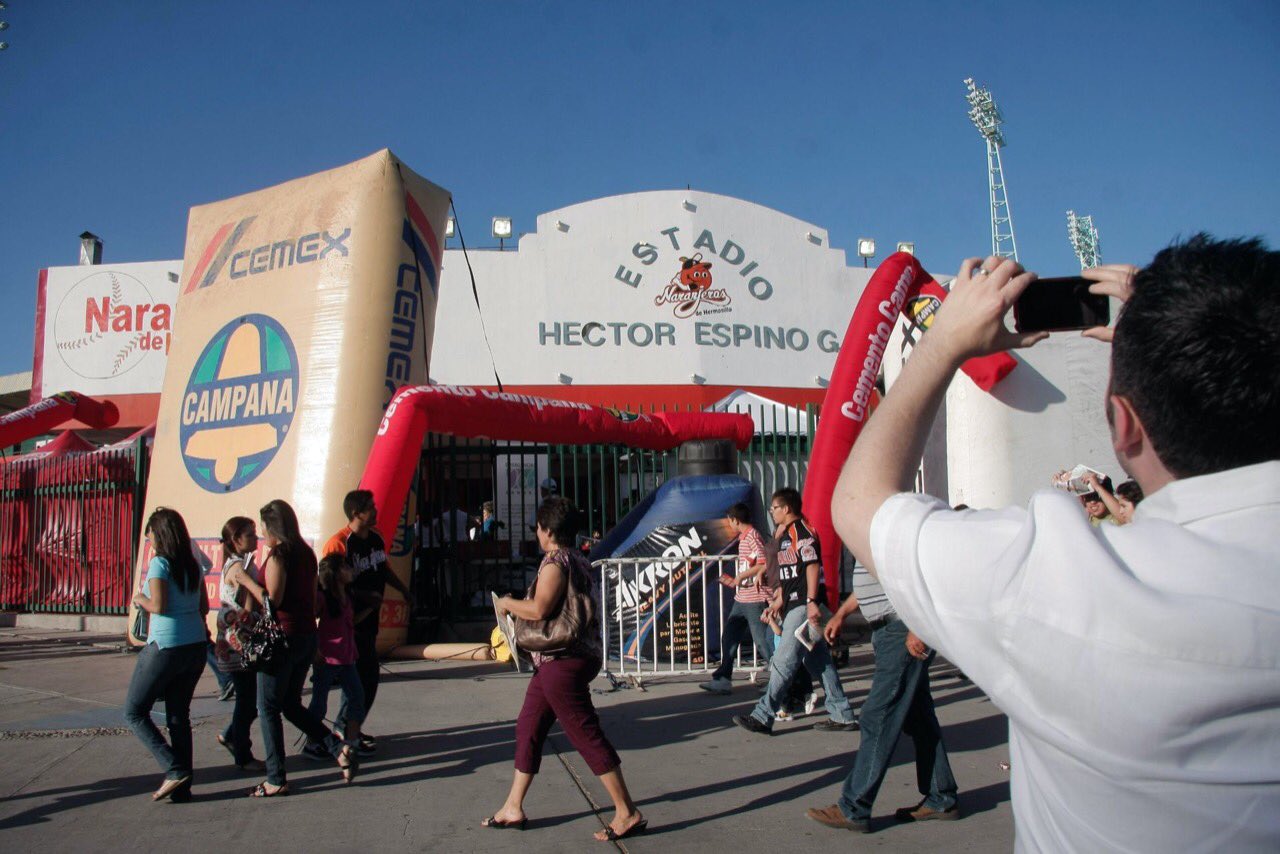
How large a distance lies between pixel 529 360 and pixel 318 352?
1307 centimetres

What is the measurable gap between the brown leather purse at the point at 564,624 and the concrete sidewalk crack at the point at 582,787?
0.93 meters

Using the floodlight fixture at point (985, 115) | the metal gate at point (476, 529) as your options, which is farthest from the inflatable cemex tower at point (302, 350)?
the floodlight fixture at point (985, 115)

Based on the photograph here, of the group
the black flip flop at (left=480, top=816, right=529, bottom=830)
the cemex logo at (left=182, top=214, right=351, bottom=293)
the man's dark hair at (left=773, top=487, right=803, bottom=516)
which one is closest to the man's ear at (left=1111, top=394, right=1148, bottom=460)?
the black flip flop at (left=480, top=816, right=529, bottom=830)

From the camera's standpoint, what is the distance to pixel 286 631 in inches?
225

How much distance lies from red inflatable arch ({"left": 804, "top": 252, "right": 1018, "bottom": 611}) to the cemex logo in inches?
208

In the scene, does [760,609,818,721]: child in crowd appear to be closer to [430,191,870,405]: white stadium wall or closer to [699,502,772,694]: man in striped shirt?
[699,502,772,694]: man in striped shirt

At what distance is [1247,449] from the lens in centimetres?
119

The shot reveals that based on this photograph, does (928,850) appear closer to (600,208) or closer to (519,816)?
(519,816)

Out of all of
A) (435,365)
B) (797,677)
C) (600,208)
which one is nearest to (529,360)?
(435,365)

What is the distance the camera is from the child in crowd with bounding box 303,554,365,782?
20.0 feet

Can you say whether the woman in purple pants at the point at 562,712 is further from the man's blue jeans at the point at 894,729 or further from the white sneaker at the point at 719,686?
the white sneaker at the point at 719,686

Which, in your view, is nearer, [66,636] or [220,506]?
[220,506]

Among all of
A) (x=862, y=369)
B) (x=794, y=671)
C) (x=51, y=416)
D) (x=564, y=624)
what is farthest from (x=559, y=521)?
(x=51, y=416)

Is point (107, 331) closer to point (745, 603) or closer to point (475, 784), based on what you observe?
point (745, 603)
